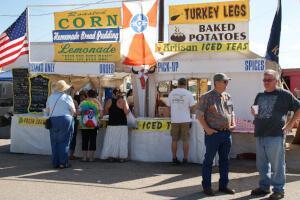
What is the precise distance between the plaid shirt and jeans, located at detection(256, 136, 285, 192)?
60 cm

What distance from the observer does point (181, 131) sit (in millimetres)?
9227

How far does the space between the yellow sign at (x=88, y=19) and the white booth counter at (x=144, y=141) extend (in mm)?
2326

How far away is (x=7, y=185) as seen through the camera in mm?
7410

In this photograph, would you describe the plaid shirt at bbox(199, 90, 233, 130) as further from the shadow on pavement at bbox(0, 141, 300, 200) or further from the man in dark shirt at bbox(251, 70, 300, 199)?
the shadow on pavement at bbox(0, 141, 300, 200)

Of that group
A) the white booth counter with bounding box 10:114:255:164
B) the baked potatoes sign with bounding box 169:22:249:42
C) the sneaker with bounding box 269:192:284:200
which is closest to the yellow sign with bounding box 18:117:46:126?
the white booth counter with bounding box 10:114:255:164

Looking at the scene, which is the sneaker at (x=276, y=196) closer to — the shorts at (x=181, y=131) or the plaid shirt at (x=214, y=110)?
the plaid shirt at (x=214, y=110)

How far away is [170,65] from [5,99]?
36.3 feet

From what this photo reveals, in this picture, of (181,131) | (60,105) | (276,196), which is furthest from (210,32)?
(276,196)

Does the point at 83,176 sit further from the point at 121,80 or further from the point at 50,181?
the point at 121,80

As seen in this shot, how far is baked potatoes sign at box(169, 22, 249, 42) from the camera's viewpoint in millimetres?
10359

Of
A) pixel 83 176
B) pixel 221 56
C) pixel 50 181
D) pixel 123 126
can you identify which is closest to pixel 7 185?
pixel 50 181

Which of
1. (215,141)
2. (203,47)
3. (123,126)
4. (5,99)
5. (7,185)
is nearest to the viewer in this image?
(215,141)

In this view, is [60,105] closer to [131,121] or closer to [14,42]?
[131,121]

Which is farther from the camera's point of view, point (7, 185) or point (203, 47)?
point (203, 47)
